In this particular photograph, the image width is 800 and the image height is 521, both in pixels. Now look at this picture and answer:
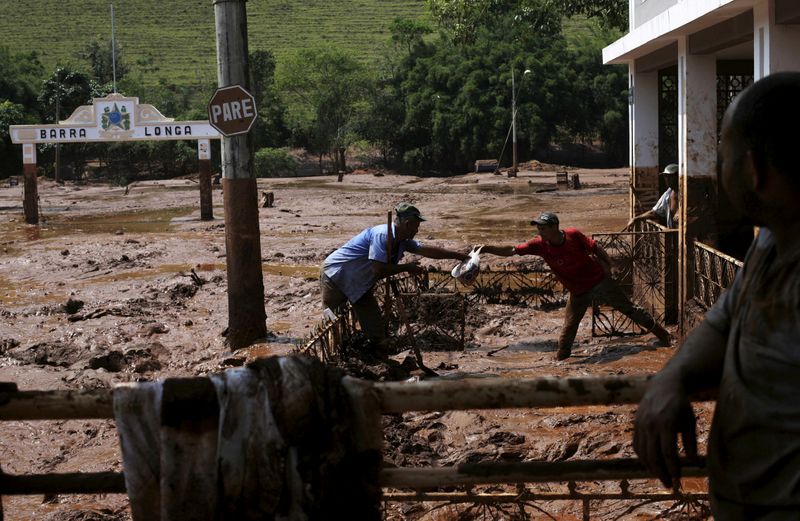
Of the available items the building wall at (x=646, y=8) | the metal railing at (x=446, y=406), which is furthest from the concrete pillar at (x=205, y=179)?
the metal railing at (x=446, y=406)

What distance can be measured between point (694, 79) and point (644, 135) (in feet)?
12.9

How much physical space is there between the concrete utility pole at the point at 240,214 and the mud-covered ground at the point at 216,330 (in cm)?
29

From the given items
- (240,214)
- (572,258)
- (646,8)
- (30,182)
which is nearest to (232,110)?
(240,214)

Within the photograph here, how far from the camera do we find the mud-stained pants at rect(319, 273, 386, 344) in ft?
30.7

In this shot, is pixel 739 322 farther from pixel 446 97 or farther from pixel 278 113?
pixel 278 113

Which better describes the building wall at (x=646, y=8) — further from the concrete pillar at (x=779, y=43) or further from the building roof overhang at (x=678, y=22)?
the concrete pillar at (x=779, y=43)

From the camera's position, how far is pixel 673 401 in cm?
209

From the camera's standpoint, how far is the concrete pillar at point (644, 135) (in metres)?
15.0

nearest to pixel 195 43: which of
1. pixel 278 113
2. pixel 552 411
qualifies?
pixel 278 113

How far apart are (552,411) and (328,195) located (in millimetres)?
29370

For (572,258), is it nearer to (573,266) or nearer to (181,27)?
(573,266)


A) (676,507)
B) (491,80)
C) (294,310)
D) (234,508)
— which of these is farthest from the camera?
(491,80)

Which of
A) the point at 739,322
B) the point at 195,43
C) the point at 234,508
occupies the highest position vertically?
the point at 195,43

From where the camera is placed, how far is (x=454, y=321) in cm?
1145
